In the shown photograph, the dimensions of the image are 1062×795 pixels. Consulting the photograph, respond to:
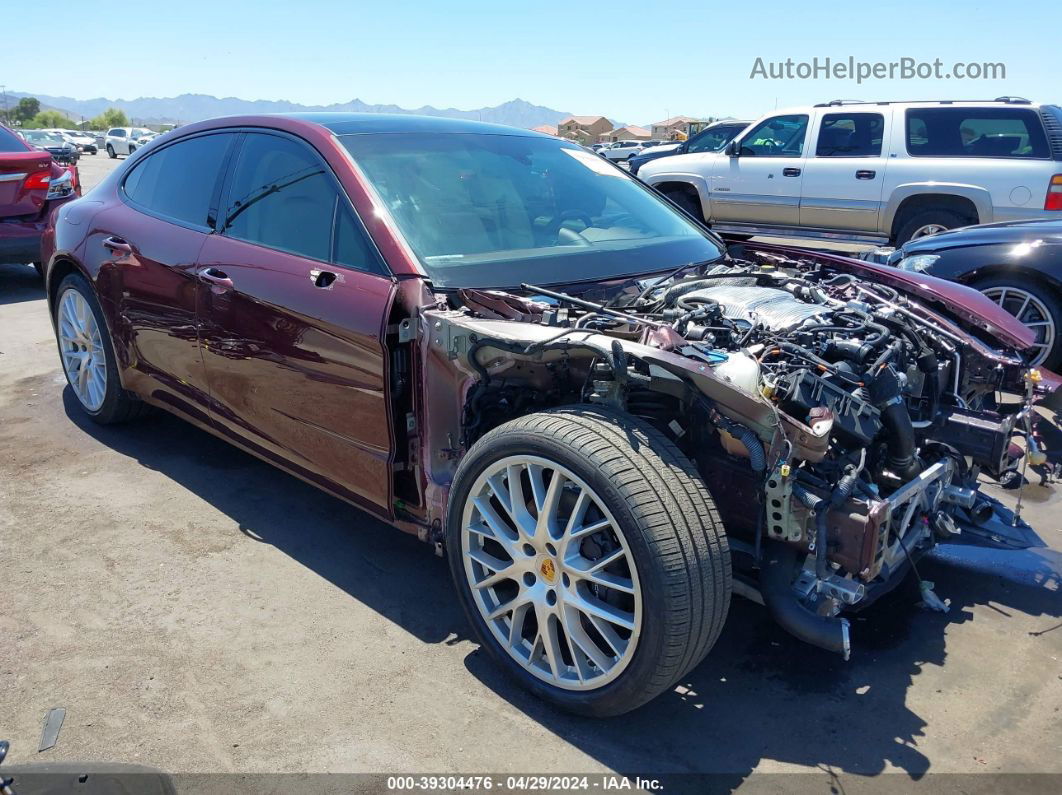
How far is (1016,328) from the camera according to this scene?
11.6 feet

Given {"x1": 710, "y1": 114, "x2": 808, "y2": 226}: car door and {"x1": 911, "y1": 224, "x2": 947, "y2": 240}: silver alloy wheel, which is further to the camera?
{"x1": 710, "y1": 114, "x2": 808, "y2": 226}: car door

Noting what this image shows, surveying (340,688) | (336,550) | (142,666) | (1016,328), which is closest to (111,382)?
(336,550)

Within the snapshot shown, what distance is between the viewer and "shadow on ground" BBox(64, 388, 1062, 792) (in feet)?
8.11

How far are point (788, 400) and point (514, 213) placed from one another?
1.53 meters

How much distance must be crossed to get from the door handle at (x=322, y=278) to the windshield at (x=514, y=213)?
31 centimetres

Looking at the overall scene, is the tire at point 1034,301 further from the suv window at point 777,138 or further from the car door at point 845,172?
the suv window at point 777,138

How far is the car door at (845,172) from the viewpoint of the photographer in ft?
32.0

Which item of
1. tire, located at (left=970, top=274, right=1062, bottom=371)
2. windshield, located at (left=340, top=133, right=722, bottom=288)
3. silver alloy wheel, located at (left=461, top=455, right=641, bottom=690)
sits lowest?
silver alloy wheel, located at (left=461, top=455, right=641, bottom=690)

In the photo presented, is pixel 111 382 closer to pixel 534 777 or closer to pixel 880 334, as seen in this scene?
pixel 534 777

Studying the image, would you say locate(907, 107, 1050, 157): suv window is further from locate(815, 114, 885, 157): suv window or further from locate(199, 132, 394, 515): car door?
locate(199, 132, 394, 515): car door

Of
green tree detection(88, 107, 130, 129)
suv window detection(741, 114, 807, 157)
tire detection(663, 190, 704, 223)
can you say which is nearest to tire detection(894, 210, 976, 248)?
suv window detection(741, 114, 807, 157)

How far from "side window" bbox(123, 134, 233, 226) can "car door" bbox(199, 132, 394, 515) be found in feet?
0.69

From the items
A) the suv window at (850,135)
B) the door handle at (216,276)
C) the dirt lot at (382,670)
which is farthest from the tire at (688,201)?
the door handle at (216,276)

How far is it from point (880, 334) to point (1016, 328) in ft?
3.32
